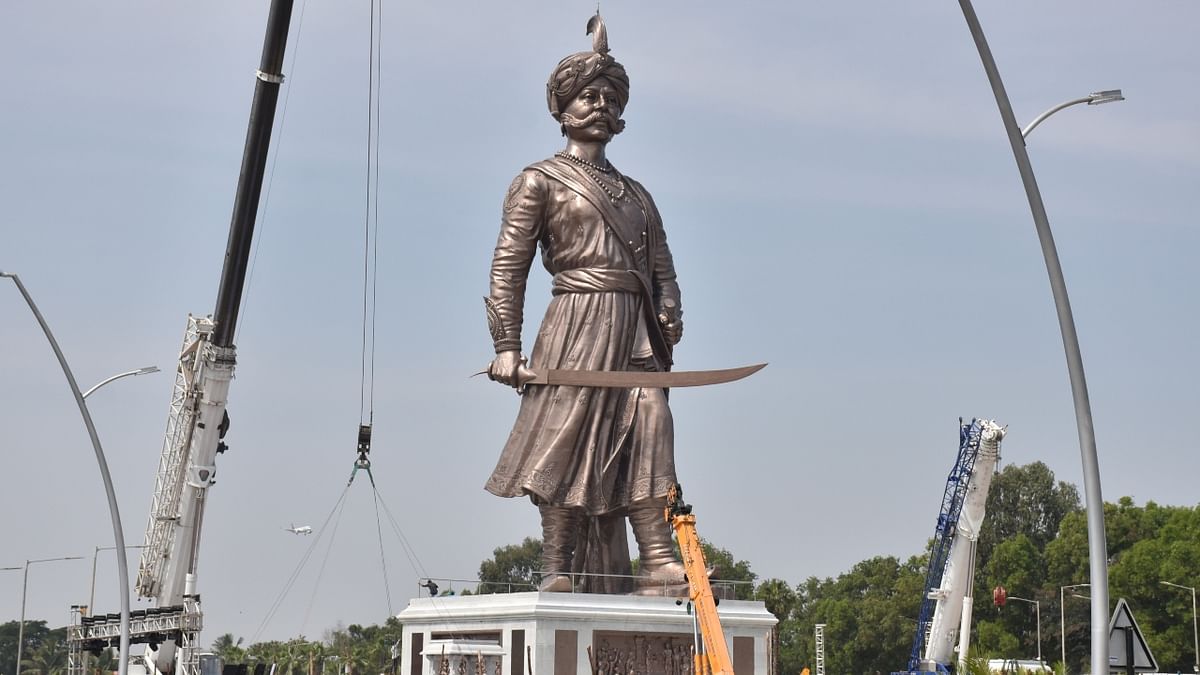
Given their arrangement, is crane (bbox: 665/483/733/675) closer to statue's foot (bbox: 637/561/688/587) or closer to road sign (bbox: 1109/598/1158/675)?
statue's foot (bbox: 637/561/688/587)

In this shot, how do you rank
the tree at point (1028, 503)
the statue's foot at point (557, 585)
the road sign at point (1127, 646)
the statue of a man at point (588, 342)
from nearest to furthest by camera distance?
the road sign at point (1127, 646) → the statue's foot at point (557, 585) → the statue of a man at point (588, 342) → the tree at point (1028, 503)

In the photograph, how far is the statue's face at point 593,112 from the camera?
2189 centimetres

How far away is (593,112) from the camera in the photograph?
861 inches

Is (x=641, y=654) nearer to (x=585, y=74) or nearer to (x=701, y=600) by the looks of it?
(x=701, y=600)

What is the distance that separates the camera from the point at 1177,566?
52781mm

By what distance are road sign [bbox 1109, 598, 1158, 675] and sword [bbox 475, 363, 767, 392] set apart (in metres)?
9.21

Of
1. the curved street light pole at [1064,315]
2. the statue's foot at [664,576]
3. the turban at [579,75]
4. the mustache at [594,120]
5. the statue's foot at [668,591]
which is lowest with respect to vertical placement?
the statue's foot at [668,591]

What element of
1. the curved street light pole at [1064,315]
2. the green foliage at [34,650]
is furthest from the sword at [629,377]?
the green foliage at [34,650]

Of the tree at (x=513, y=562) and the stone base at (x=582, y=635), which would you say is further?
the tree at (x=513, y=562)

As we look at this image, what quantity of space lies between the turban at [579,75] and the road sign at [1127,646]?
36.2ft

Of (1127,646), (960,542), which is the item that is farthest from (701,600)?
(960,542)

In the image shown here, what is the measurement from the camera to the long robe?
21.3m

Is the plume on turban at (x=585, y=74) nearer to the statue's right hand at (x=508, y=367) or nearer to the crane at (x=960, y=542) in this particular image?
the statue's right hand at (x=508, y=367)

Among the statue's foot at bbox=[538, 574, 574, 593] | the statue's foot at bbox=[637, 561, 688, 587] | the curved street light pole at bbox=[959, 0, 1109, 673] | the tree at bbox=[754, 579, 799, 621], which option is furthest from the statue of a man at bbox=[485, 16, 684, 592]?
the tree at bbox=[754, 579, 799, 621]
